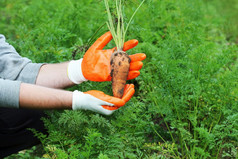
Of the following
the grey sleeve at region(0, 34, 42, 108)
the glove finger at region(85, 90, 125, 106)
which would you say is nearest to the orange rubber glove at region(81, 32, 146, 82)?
the glove finger at region(85, 90, 125, 106)

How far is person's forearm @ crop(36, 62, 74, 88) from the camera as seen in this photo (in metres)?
2.42

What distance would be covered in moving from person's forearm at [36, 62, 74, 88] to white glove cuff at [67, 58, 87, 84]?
0.17ft

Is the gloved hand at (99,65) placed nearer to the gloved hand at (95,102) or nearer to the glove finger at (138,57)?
the glove finger at (138,57)

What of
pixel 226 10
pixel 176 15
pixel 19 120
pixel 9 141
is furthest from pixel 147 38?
pixel 226 10

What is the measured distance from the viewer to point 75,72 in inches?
92.7

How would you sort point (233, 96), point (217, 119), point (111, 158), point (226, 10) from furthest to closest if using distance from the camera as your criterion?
1. point (226, 10)
2. point (217, 119)
3. point (233, 96)
4. point (111, 158)

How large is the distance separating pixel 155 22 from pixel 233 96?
148 centimetres

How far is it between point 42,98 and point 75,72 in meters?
0.51

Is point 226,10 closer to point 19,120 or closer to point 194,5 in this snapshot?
point 194,5

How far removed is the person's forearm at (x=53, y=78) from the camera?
2.42 m

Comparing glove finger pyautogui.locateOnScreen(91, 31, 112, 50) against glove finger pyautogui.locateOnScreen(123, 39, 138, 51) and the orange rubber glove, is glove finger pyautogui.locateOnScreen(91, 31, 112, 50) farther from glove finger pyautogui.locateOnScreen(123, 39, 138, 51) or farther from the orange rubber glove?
glove finger pyautogui.locateOnScreen(123, 39, 138, 51)

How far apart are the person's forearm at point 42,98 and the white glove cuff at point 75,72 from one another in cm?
35

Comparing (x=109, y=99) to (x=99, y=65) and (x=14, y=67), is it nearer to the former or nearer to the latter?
(x=99, y=65)

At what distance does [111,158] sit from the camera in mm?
1873
